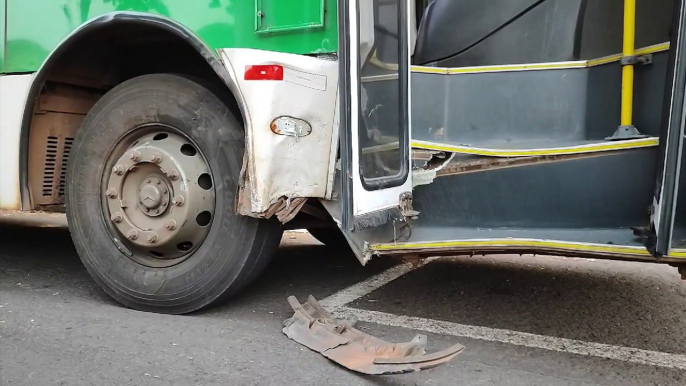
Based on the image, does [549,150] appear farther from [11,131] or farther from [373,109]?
[11,131]

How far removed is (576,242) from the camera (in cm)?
195

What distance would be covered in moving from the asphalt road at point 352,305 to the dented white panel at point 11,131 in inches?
20.9

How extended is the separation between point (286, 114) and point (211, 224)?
26.2 inches

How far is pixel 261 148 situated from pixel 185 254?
73 centimetres

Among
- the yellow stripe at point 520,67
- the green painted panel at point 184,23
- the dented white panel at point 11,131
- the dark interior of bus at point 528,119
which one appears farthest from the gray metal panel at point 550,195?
the dented white panel at point 11,131

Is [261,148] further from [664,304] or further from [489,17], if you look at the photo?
[664,304]

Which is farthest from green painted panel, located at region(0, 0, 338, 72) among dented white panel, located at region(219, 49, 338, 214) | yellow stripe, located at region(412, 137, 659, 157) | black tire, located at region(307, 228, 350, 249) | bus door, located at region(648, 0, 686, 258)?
black tire, located at region(307, 228, 350, 249)

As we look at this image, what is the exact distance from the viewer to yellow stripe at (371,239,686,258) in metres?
1.83

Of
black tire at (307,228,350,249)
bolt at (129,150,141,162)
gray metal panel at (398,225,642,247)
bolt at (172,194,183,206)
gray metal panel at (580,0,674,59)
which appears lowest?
black tire at (307,228,350,249)

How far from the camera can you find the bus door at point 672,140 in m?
1.67

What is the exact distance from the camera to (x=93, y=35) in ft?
9.02

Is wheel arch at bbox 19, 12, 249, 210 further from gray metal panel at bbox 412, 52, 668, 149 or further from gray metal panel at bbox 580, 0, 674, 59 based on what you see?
gray metal panel at bbox 580, 0, 674, 59

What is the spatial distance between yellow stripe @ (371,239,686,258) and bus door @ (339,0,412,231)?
14 centimetres

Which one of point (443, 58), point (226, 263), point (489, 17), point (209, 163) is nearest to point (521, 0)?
point (489, 17)
